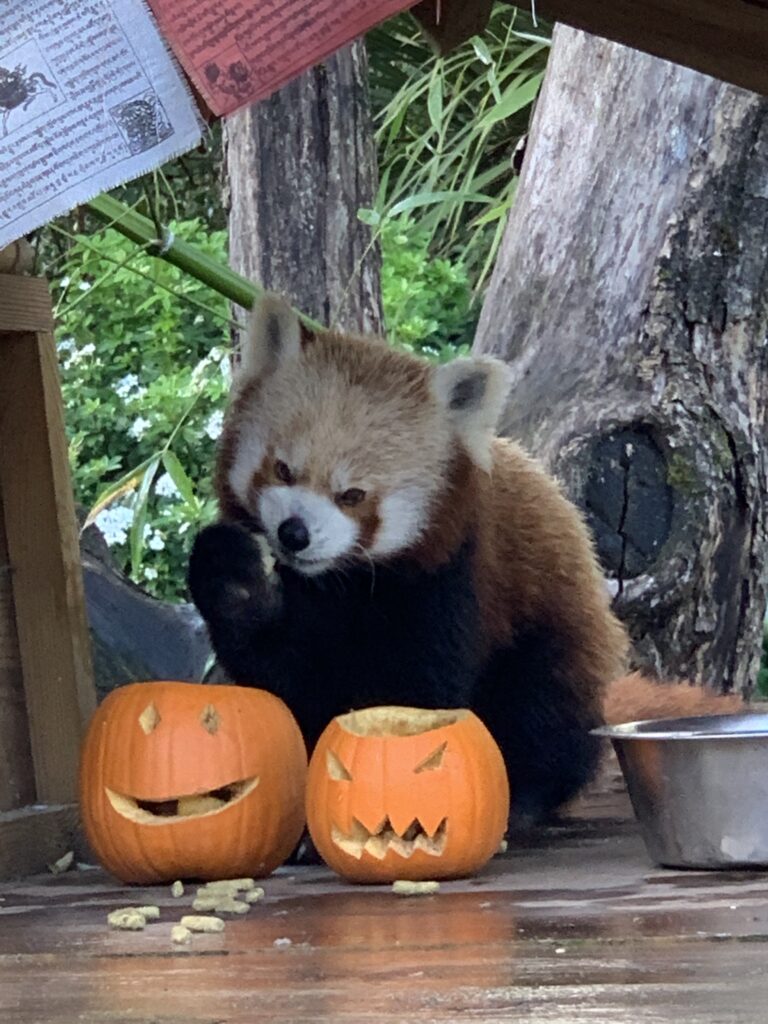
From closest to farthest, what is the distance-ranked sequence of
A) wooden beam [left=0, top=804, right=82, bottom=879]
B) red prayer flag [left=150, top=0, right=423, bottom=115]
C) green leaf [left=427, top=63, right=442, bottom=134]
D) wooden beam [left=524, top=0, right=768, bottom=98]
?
red prayer flag [left=150, top=0, right=423, bottom=115] → wooden beam [left=524, top=0, right=768, bottom=98] → wooden beam [left=0, top=804, right=82, bottom=879] → green leaf [left=427, top=63, right=442, bottom=134]

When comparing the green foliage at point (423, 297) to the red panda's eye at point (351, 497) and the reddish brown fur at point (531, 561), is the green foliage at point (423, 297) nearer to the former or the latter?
the reddish brown fur at point (531, 561)

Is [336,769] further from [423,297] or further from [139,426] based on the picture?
[423,297]

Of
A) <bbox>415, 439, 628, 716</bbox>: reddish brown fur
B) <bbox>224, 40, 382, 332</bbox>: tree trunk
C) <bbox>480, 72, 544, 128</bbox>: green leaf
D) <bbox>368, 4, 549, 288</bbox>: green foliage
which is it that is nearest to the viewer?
<bbox>415, 439, 628, 716</bbox>: reddish brown fur

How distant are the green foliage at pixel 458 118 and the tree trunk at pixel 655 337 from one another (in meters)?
0.40

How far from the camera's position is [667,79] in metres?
3.80

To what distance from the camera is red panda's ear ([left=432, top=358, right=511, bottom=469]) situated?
277cm

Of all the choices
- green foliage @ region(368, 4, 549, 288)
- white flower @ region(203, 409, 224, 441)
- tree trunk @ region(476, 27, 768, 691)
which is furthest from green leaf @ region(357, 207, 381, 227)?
white flower @ region(203, 409, 224, 441)

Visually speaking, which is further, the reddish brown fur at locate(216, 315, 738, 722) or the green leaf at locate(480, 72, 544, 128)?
the green leaf at locate(480, 72, 544, 128)

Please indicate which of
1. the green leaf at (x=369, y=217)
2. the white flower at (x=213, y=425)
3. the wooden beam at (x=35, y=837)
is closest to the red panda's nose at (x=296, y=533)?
the wooden beam at (x=35, y=837)

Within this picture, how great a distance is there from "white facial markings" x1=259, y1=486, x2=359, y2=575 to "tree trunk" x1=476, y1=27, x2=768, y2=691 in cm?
106

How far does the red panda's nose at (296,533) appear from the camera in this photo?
2.54m

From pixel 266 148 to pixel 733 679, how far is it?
Result: 169 cm

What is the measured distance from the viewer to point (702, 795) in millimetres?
2260

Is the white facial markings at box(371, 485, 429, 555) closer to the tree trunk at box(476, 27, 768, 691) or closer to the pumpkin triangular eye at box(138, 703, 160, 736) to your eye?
the pumpkin triangular eye at box(138, 703, 160, 736)
